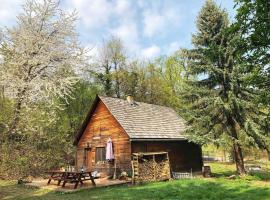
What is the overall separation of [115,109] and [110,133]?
1.90 metres

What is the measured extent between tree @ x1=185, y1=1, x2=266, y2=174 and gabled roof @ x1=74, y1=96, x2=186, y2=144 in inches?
98.5

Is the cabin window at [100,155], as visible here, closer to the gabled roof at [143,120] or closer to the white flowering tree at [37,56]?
the gabled roof at [143,120]

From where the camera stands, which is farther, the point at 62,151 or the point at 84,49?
the point at 62,151

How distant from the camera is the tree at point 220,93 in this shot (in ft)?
63.1

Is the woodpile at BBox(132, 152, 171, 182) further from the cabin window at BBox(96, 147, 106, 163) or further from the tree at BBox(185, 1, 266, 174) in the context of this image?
the cabin window at BBox(96, 147, 106, 163)

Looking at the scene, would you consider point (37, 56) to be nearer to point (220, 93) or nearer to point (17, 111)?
point (17, 111)

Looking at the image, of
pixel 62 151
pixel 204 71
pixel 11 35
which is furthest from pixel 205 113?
pixel 62 151

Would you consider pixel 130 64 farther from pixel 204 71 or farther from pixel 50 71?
pixel 50 71

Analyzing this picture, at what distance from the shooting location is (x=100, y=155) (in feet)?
75.7

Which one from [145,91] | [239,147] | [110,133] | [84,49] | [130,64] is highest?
[130,64]

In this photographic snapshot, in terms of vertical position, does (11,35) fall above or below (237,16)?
above

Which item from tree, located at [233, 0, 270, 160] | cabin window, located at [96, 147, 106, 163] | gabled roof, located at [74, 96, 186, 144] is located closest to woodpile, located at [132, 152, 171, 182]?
gabled roof, located at [74, 96, 186, 144]

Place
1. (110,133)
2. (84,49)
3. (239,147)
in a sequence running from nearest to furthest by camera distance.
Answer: (84,49) → (239,147) → (110,133)

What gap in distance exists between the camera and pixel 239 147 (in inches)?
796
